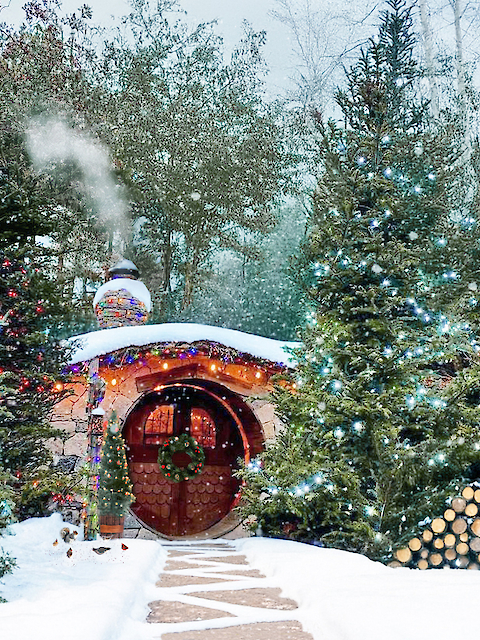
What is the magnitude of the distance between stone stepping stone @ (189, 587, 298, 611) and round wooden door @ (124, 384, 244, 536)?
271 inches

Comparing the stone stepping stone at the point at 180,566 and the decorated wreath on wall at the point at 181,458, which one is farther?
the decorated wreath on wall at the point at 181,458

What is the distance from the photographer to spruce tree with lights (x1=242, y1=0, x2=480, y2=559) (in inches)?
250

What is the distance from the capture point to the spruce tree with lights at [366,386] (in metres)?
6.36

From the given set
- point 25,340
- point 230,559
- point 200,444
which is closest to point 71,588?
point 25,340

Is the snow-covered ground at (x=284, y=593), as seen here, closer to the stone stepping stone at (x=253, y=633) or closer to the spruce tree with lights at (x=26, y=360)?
the stone stepping stone at (x=253, y=633)

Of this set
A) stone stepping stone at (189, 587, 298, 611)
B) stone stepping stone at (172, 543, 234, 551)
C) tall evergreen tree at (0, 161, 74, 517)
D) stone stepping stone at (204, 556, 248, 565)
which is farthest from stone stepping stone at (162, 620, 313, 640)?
stone stepping stone at (172, 543, 234, 551)

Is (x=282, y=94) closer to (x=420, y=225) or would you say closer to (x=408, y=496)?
(x=420, y=225)

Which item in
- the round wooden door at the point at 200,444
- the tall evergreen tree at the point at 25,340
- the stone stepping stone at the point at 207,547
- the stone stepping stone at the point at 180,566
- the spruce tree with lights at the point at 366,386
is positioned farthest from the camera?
the round wooden door at the point at 200,444

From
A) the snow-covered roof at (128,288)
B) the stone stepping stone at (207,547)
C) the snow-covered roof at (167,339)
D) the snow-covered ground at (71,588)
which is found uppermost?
the snow-covered roof at (128,288)

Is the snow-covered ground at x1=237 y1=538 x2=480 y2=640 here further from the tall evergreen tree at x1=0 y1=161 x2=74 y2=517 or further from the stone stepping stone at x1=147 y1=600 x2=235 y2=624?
the tall evergreen tree at x1=0 y1=161 x2=74 y2=517

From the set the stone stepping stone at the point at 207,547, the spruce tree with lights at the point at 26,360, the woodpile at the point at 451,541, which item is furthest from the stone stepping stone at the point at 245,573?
the stone stepping stone at the point at 207,547

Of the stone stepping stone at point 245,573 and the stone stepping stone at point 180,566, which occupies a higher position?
the stone stepping stone at point 245,573

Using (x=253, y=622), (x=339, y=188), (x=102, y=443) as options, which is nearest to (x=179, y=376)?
(x=102, y=443)

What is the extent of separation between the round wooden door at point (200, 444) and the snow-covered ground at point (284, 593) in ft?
18.4
